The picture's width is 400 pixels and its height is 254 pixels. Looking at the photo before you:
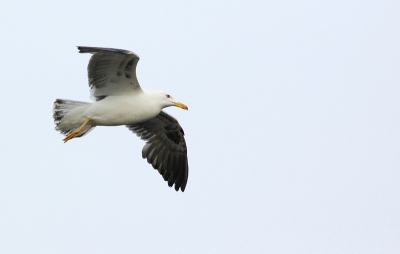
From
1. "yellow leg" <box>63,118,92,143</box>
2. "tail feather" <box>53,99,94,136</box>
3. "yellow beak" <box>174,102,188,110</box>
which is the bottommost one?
"yellow leg" <box>63,118,92,143</box>

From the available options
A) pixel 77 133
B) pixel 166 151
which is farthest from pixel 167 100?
pixel 166 151

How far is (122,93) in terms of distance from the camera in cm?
1301

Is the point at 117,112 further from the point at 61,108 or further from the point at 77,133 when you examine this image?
the point at 61,108

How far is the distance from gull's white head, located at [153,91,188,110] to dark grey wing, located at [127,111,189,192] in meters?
1.87

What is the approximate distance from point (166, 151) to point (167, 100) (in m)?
2.37

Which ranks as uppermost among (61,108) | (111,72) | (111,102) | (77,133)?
(111,72)

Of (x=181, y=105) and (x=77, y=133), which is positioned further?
(x=181, y=105)

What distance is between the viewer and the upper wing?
1216 centimetres

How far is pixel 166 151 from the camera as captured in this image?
1548cm

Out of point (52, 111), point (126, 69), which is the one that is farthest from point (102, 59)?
point (52, 111)

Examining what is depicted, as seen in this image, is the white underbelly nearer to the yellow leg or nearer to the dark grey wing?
the yellow leg

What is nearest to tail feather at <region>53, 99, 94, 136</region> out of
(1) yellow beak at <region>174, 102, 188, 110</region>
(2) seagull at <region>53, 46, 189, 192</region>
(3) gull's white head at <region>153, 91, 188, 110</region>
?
(2) seagull at <region>53, 46, 189, 192</region>

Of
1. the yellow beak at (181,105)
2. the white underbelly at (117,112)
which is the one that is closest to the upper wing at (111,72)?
the white underbelly at (117,112)

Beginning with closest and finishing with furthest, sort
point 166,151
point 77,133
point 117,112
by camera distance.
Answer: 1. point 117,112
2. point 77,133
3. point 166,151
